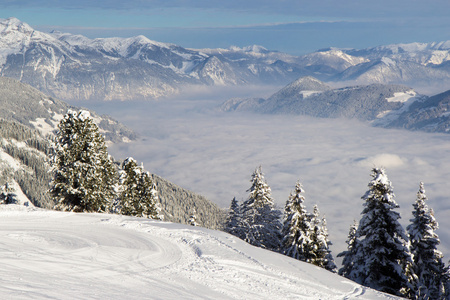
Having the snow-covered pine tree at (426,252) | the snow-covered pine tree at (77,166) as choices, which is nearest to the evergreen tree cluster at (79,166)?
the snow-covered pine tree at (77,166)

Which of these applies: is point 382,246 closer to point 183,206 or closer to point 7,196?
point 7,196

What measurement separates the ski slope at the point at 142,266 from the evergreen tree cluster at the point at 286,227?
13912 mm

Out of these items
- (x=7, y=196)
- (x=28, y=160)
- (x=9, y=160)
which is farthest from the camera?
(x=28, y=160)

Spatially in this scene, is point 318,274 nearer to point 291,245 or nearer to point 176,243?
point 176,243

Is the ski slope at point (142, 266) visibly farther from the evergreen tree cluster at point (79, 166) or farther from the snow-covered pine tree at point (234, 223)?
the snow-covered pine tree at point (234, 223)

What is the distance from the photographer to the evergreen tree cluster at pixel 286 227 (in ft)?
105

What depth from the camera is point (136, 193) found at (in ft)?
119

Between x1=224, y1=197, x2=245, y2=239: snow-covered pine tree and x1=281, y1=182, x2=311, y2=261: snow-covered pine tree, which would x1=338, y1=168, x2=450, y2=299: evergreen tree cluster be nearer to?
x1=281, y1=182, x2=311, y2=261: snow-covered pine tree

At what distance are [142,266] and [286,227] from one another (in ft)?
67.1

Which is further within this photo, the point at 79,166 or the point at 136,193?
the point at 136,193

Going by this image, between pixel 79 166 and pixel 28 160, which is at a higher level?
pixel 28 160

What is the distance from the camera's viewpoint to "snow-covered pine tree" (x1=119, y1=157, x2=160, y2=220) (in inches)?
1405

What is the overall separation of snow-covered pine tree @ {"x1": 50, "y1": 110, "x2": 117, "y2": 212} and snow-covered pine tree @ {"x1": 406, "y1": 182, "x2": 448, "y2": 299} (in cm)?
2603

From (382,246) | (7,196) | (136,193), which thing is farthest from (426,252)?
(7,196)
